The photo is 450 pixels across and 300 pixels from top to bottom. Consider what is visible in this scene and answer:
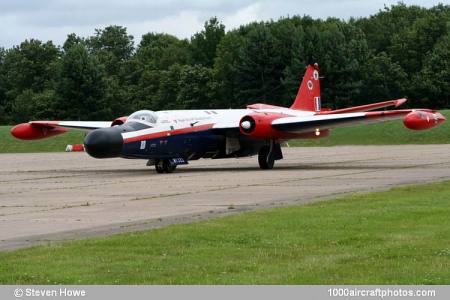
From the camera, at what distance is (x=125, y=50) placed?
178m

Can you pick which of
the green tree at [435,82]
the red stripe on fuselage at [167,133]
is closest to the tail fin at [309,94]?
the red stripe on fuselage at [167,133]

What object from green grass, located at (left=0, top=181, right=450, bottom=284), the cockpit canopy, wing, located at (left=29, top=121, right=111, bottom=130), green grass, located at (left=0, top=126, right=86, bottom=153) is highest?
the cockpit canopy

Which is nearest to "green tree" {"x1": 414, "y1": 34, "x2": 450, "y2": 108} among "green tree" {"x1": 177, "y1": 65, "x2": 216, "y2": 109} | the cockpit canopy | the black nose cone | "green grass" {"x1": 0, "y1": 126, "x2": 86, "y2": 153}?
"green tree" {"x1": 177, "y1": 65, "x2": 216, "y2": 109}

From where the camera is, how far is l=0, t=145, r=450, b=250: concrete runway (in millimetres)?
18594

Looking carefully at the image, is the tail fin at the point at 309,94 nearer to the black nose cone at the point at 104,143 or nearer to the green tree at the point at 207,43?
the black nose cone at the point at 104,143

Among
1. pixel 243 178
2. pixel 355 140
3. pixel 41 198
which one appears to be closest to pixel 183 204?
pixel 41 198

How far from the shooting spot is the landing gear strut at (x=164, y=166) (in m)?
35.5

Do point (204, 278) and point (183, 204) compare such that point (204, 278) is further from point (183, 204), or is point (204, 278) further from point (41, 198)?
point (41, 198)

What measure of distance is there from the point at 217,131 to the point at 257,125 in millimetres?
1535

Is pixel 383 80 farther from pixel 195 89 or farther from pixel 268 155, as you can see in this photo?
pixel 268 155

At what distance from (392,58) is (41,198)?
98.8m

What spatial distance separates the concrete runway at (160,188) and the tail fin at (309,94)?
227 centimetres

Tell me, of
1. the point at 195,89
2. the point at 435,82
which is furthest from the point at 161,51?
the point at 435,82

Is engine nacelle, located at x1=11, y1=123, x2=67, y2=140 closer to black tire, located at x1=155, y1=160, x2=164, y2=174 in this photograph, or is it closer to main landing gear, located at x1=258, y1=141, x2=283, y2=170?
black tire, located at x1=155, y1=160, x2=164, y2=174
